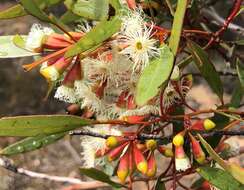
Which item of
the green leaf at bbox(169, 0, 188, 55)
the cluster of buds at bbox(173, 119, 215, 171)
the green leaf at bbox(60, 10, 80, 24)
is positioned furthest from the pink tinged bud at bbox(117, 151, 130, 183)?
the green leaf at bbox(60, 10, 80, 24)

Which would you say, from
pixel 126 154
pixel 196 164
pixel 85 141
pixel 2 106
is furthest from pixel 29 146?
pixel 2 106

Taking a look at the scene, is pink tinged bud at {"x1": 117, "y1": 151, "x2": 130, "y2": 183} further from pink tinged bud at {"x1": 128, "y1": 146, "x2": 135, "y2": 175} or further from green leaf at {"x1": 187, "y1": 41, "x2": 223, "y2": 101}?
green leaf at {"x1": 187, "y1": 41, "x2": 223, "y2": 101}

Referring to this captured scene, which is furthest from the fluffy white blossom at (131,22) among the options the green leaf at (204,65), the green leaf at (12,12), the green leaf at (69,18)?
the green leaf at (69,18)

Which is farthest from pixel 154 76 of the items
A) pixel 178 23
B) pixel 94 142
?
pixel 94 142

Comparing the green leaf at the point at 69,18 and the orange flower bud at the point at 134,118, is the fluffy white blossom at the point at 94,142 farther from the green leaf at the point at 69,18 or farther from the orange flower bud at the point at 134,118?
the green leaf at the point at 69,18

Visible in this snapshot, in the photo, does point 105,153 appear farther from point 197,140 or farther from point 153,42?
point 153,42

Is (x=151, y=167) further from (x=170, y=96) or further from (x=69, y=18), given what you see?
(x=69, y=18)
